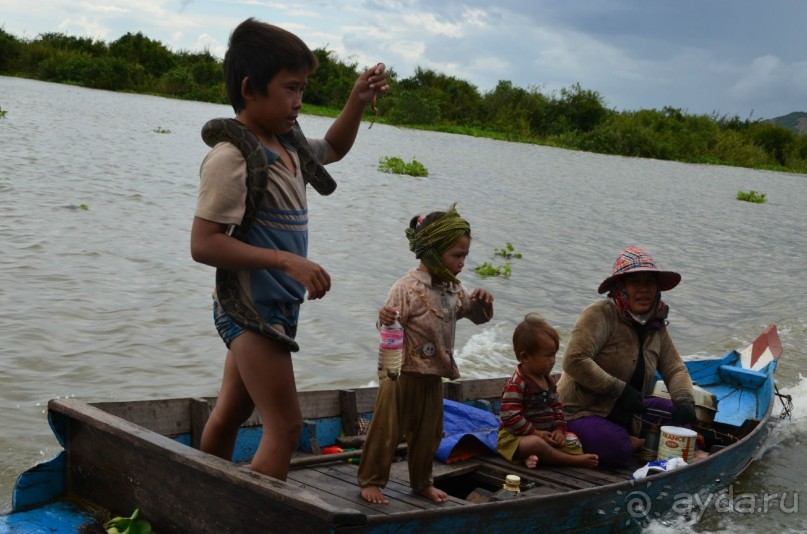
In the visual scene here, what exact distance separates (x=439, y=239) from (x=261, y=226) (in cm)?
91

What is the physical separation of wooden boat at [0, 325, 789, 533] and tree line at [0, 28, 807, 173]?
144ft

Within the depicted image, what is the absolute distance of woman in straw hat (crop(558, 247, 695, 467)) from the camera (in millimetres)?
4945

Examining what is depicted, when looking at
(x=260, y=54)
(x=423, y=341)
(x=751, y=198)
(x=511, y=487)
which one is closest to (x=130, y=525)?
(x=423, y=341)

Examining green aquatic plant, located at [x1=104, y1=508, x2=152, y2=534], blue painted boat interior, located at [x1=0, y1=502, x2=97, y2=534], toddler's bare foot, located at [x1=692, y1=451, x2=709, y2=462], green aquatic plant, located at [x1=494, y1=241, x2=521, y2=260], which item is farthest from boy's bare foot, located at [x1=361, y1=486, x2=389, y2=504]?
green aquatic plant, located at [x1=494, y1=241, x2=521, y2=260]

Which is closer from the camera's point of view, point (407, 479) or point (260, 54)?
point (260, 54)

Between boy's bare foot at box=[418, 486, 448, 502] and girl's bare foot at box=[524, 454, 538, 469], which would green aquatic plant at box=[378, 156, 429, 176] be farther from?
boy's bare foot at box=[418, 486, 448, 502]

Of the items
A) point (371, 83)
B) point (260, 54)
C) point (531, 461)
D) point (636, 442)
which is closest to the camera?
point (260, 54)

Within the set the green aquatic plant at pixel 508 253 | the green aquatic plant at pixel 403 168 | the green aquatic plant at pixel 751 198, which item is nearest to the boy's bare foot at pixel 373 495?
the green aquatic plant at pixel 508 253

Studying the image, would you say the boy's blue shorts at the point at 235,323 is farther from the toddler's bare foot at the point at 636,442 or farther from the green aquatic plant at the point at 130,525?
the toddler's bare foot at the point at 636,442

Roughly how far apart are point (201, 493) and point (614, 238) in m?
14.1

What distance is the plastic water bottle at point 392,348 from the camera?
3.52 m

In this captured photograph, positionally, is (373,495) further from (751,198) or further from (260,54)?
(751,198)

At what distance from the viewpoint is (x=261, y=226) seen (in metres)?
3.07

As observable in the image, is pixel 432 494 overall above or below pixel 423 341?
below
